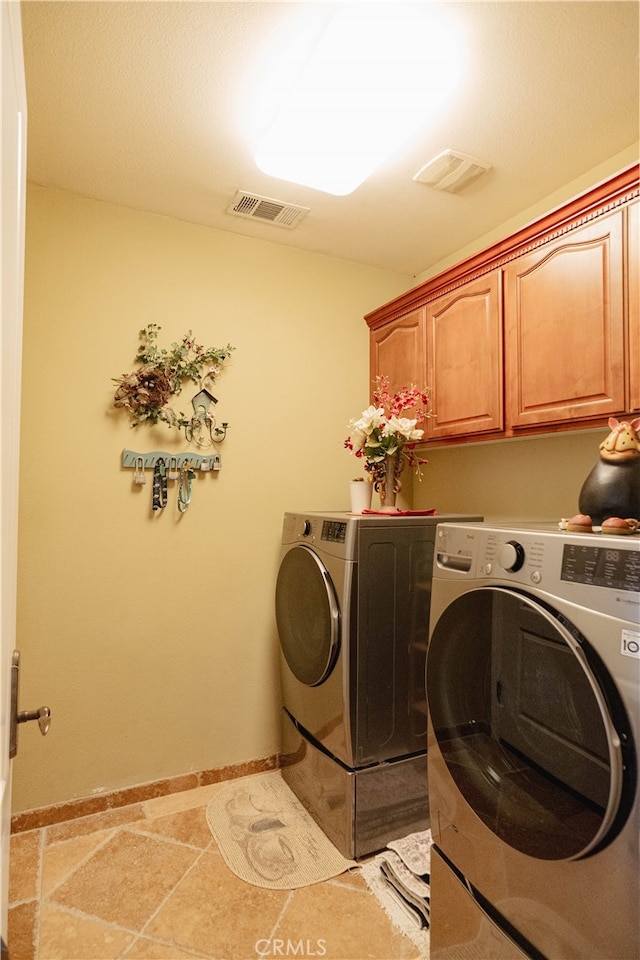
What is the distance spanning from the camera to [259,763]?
2.47m

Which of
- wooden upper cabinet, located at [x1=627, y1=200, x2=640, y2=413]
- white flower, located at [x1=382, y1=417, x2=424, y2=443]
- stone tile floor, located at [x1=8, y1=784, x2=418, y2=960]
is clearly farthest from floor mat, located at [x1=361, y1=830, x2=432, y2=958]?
wooden upper cabinet, located at [x1=627, y1=200, x2=640, y2=413]

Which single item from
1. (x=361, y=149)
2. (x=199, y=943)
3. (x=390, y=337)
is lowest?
(x=199, y=943)

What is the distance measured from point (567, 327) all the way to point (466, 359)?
478 millimetres

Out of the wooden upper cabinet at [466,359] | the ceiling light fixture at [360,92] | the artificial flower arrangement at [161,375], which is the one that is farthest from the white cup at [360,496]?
the ceiling light fixture at [360,92]

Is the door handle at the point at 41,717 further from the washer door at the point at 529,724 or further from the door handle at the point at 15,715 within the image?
the washer door at the point at 529,724

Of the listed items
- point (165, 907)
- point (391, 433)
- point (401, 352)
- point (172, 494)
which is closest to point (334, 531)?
point (391, 433)

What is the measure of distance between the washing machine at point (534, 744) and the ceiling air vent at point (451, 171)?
56.5 inches

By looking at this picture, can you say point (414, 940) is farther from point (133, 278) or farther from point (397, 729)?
point (133, 278)

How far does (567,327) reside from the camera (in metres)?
1.73

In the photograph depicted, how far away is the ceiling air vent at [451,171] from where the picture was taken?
1931mm

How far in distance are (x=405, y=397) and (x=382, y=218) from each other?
0.84 m

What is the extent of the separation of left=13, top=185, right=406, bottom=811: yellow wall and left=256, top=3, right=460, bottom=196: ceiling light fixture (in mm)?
813

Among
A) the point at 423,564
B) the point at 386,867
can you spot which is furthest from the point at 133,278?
the point at 386,867

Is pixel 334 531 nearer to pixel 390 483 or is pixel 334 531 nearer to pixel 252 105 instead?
pixel 390 483
